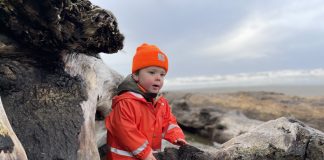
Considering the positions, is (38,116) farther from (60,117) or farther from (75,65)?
(75,65)

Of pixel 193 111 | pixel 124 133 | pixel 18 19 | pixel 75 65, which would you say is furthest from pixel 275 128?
pixel 193 111

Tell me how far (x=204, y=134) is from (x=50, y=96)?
30.1 feet

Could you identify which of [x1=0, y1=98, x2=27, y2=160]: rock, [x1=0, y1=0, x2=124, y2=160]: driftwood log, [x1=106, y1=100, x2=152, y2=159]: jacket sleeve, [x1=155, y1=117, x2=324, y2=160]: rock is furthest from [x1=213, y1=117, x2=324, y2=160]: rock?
[x1=0, y1=98, x2=27, y2=160]: rock

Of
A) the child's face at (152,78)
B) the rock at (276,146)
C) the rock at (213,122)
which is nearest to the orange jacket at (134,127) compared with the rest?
the child's face at (152,78)

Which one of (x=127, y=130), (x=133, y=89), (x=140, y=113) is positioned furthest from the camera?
(x=133, y=89)

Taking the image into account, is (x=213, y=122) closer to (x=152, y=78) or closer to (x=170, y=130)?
(x=170, y=130)

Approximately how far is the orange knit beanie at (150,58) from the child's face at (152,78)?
52 mm

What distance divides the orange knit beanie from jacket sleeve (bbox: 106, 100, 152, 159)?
425mm

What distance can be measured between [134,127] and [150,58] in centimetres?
73

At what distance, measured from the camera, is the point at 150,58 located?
184 inches

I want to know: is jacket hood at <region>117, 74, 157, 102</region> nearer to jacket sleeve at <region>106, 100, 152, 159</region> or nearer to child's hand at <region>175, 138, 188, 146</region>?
jacket sleeve at <region>106, 100, 152, 159</region>

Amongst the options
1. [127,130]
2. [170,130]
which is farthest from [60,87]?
[170,130]

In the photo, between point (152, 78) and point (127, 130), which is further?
point (152, 78)

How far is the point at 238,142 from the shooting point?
496 cm
